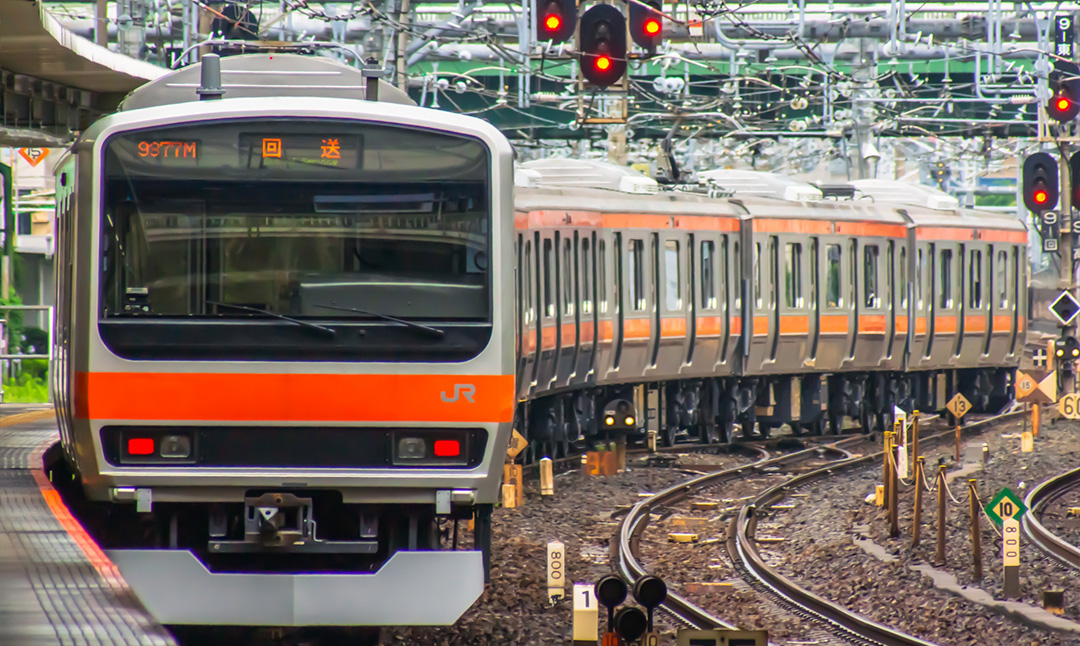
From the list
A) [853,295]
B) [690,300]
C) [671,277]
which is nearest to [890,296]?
[853,295]

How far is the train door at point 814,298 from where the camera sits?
2223 cm

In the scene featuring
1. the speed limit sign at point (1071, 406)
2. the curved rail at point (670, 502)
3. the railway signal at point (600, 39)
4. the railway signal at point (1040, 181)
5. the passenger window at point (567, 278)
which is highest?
the railway signal at point (600, 39)

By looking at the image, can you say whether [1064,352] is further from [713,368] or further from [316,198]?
[316,198]

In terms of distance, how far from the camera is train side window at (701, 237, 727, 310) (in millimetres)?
20516

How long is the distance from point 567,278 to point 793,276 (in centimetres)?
537

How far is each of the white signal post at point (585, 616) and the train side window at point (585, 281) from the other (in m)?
9.11

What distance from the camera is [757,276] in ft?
70.3

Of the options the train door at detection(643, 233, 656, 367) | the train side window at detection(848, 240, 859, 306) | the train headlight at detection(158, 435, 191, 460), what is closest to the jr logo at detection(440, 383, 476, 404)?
the train headlight at detection(158, 435, 191, 460)

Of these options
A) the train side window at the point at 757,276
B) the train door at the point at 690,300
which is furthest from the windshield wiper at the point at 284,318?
the train side window at the point at 757,276

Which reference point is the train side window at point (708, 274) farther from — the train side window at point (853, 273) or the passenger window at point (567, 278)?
the passenger window at point (567, 278)

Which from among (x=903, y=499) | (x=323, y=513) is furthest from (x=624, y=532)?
(x=323, y=513)

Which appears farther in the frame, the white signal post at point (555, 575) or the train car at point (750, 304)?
the train car at point (750, 304)

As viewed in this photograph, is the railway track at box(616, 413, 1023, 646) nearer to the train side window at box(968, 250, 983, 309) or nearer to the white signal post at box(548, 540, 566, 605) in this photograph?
the white signal post at box(548, 540, 566, 605)

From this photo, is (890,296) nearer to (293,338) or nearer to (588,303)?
(588,303)
